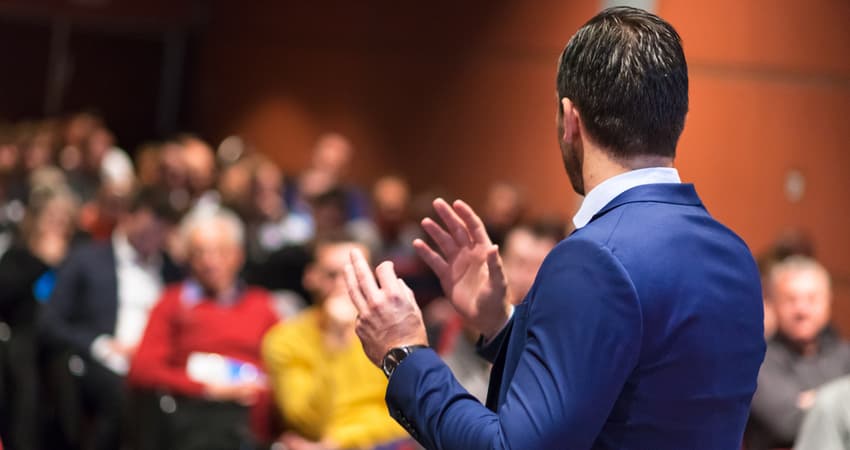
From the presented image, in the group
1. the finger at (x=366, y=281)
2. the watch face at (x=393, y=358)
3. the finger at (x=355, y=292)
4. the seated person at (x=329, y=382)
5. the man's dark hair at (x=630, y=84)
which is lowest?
the seated person at (x=329, y=382)

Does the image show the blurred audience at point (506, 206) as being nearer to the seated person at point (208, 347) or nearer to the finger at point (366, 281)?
the seated person at point (208, 347)

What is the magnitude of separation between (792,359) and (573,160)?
9.21 feet

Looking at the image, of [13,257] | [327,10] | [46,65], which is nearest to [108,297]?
[13,257]

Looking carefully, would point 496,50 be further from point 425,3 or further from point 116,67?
point 116,67

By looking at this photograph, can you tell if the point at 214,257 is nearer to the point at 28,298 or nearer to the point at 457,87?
the point at 28,298

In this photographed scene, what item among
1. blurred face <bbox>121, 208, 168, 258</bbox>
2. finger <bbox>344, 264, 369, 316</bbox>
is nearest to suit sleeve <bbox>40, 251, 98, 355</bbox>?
blurred face <bbox>121, 208, 168, 258</bbox>

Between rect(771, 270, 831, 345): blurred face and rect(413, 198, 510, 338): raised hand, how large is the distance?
8.06 ft

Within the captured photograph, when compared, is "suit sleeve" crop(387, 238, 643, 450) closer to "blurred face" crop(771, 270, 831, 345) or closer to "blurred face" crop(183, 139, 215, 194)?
"blurred face" crop(771, 270, 831, 345)

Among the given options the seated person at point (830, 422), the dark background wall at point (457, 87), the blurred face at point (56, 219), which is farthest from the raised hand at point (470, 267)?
the blurred face at point (56, 219)

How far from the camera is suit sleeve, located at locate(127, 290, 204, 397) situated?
448cm

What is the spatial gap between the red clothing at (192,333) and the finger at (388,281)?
3128 millimetres

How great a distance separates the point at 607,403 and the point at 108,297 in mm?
4388

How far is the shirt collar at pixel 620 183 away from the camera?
1.45 meters

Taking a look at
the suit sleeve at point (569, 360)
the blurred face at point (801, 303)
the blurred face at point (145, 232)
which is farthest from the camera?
the blurred face at point (145, 232)
